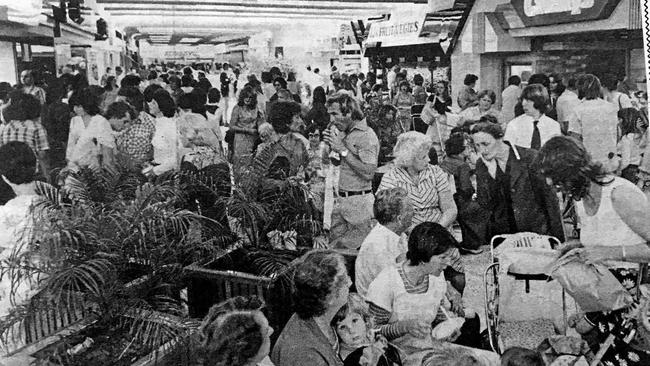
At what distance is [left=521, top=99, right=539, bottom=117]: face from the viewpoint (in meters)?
3.26

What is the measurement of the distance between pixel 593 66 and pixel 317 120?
1.48 meters

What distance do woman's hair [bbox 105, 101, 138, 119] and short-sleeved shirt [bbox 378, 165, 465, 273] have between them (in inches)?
56.6

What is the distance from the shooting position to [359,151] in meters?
3.77

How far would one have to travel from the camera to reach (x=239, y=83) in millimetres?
3771

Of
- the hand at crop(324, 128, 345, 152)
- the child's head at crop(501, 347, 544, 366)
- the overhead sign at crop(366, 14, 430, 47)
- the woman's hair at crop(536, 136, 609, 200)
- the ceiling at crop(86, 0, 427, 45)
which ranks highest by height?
the ceiling at crop(86, 0, 427, 45)

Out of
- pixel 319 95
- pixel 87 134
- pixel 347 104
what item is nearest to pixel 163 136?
pixel 87 134

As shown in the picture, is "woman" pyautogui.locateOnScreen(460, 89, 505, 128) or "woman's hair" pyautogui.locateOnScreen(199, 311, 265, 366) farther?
"woman" pyautogui.locateOnScreen(460, 89, 505, 128)

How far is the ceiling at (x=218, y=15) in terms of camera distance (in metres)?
3.48

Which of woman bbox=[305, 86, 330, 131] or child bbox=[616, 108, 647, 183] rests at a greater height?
woman bbox=[305, 86, 330, 131]

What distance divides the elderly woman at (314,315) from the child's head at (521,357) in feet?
2.64

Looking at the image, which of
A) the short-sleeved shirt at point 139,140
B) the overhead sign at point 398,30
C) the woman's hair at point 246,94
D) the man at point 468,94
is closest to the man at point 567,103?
the man at point 468,94

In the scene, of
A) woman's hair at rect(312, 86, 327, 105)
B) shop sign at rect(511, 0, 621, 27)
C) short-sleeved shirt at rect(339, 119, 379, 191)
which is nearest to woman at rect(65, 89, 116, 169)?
woman's hair at rect(312, 86, 327, 105)

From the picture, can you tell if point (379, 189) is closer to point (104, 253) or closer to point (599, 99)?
point (599, 99)

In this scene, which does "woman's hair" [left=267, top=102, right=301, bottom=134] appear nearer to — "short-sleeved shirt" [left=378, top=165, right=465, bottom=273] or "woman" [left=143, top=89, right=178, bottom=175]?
"woman" [left=143, top=89, right=178, bottom=175]
